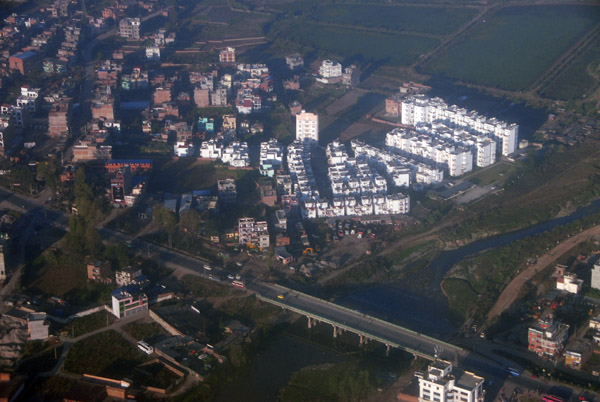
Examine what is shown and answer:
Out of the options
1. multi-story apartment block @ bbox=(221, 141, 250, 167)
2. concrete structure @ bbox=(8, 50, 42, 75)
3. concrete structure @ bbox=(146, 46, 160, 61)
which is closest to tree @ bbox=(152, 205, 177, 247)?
multi-story apartment block @ bbox=(221, 141, 250, 167)

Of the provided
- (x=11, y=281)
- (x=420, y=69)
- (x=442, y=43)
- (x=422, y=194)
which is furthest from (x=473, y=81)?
(x=11, y=281)

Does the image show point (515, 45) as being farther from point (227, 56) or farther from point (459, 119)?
point (227, 56)

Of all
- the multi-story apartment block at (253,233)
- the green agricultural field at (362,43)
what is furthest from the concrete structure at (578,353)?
the green agricultural field at (362,43)

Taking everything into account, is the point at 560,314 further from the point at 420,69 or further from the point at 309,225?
the point at 420,69

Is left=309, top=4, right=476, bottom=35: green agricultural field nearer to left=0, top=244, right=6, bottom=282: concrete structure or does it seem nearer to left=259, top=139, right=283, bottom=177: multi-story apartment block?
left=259, top=139, right=283, bottom=177: multi-story apartment block

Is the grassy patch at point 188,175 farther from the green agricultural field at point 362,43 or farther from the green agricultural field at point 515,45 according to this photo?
the green agricultural field at point 362,43
